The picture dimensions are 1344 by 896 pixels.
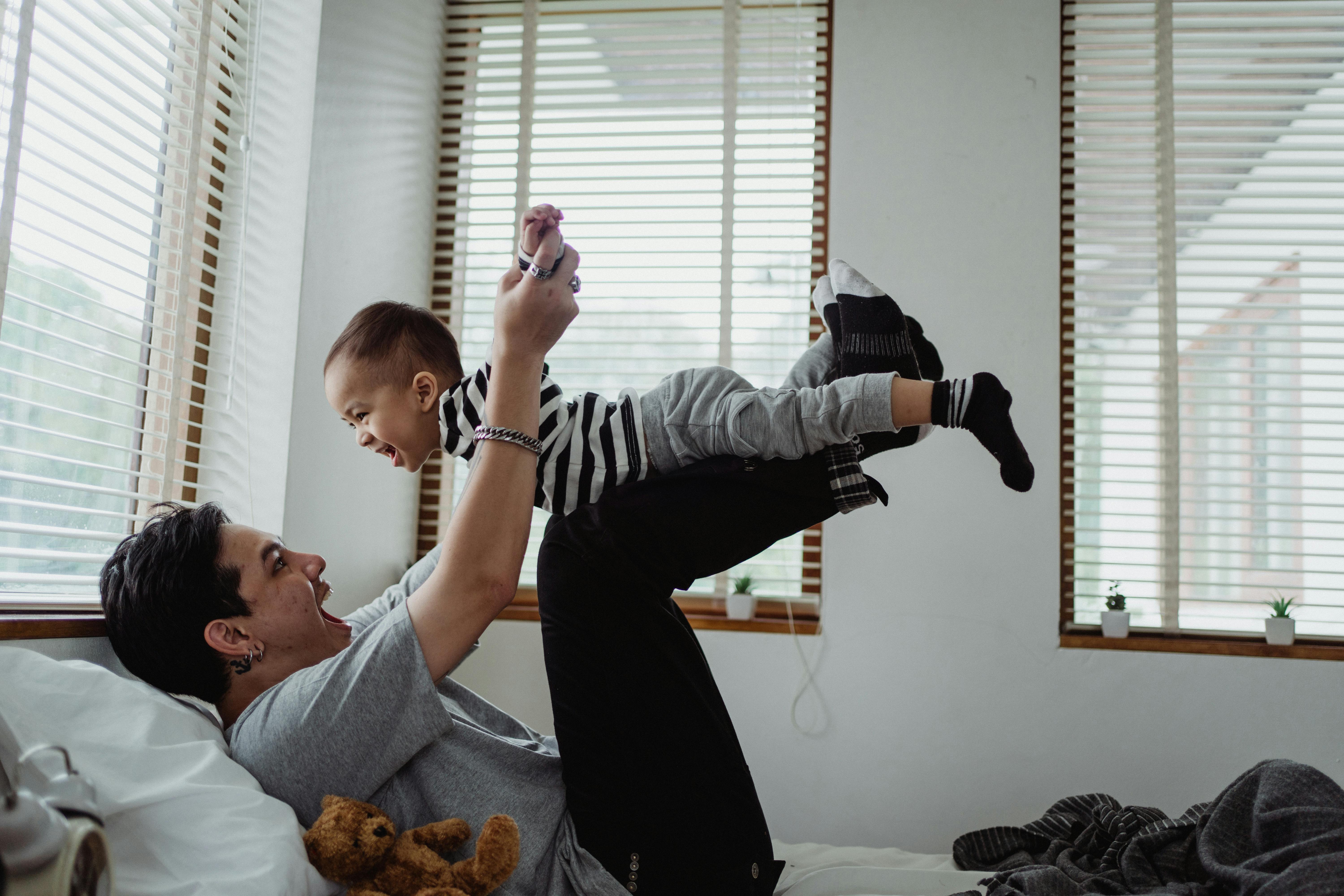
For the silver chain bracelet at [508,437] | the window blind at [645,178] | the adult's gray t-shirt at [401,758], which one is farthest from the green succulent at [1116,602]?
the silver chain bracelet at [508,437]

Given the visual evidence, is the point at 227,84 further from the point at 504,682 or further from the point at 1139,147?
the point at 1139,147

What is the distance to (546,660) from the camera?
1.15 metres

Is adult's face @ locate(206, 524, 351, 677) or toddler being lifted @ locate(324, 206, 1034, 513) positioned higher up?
toddler being lifted @ locate(324, 206, 1034, 513)

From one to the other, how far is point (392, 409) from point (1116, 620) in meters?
1.96

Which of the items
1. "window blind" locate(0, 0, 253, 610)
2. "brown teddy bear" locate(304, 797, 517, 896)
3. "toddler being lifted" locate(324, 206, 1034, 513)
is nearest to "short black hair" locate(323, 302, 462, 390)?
"toddler being lifted" locate(324, 206, 1034, 513)

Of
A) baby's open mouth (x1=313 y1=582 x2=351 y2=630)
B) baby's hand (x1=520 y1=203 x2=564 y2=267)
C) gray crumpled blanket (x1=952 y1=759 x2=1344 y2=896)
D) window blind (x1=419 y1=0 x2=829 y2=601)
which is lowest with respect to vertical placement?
gray crumpled blanket (x1=952 y1=759 x2=1344 y2=896)

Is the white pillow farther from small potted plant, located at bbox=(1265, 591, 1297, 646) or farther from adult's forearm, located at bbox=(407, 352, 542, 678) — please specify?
small potted plant, located at bbox=(1265, 591, 1297, 646)

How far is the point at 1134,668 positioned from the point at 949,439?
30.3 inches

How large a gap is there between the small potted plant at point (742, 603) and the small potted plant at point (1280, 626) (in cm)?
135

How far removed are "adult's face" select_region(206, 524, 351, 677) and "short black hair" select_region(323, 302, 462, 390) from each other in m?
0.34

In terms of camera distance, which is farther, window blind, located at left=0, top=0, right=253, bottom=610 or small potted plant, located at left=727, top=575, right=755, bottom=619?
small potted plant, located at left=727, top=575, right=755, bottom=619

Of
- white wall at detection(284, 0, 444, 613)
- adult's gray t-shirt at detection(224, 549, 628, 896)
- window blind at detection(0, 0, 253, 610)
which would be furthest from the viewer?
white wall at detection(284, 0, 444, 613)

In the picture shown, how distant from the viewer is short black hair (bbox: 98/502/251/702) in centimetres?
116

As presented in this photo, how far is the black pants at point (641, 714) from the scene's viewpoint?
3.72 ft
